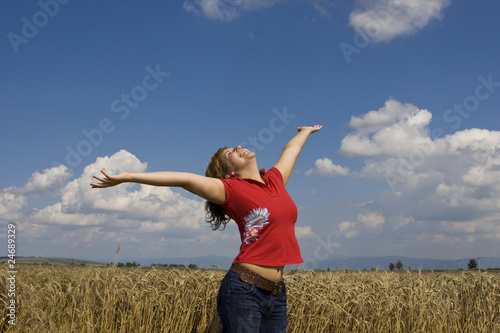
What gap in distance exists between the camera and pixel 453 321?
636 centimetres

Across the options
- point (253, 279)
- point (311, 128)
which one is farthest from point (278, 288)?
point (311, 128)

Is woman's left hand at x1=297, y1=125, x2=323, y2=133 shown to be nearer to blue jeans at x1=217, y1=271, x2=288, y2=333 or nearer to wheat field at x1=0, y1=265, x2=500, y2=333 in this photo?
wheat field at x1=0, y1=265, x2=500, y2=333

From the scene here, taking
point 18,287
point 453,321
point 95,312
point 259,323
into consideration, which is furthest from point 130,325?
point 453,321

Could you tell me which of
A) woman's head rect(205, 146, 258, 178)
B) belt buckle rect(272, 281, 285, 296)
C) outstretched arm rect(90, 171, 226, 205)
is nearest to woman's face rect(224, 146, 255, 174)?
woman's head rect(205, 146, 258, 178)

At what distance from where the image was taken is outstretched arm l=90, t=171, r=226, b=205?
113 inches

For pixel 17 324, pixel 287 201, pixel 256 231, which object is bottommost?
pixel 17 324

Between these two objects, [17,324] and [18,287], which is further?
[18,287]

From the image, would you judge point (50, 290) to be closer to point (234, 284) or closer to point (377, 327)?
point (234, 284)

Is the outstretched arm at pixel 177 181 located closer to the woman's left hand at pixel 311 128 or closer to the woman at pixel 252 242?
the woman at pixel 252 242

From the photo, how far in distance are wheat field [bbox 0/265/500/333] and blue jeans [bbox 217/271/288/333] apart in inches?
93.3

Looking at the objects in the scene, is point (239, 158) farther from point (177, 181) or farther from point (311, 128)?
point (311, 128)

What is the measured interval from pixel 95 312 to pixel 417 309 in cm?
445

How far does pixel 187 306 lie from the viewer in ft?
17.4

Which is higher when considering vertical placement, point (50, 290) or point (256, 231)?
point (256, 231)
